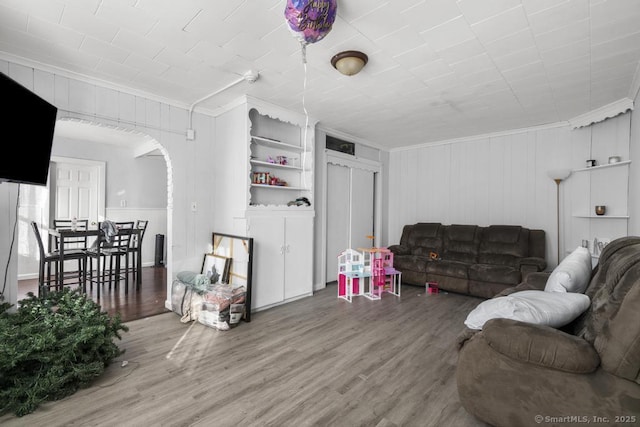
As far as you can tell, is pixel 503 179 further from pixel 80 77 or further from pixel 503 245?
pixel 80 77

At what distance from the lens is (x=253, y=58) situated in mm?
2559

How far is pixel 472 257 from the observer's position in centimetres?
449

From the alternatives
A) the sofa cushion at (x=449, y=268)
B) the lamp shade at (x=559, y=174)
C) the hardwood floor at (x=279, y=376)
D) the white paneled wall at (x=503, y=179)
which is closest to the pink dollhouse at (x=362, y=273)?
the sofa cushion at (x=449, y=268)

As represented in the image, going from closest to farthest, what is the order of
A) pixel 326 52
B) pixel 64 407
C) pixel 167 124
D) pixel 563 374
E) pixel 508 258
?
pixel 563 374
pixel 64 407
pixel 326 52
pixel 167 124
pixel 508 258

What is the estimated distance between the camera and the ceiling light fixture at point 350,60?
2.40 metres

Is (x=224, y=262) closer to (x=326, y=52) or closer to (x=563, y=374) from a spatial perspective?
(x=326, y=52)

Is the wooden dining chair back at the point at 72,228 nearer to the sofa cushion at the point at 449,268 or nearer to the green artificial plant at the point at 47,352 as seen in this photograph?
the green artificial plant at the point at 47,352

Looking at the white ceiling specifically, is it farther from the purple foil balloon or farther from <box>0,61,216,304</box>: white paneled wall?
the purple foil balloon

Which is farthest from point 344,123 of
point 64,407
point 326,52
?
point 64,407

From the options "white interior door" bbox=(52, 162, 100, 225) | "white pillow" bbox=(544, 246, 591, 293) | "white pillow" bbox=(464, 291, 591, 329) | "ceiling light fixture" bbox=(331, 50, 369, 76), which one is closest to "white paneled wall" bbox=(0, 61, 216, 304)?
"ceiling light fixture" bbox=(331, 50, 369, 76)

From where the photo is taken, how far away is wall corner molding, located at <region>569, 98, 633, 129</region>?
3.35 m

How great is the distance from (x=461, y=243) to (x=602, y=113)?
91.4 inches

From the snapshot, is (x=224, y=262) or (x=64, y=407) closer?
(x=64, y=407)

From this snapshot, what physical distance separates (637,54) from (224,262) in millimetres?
4274
